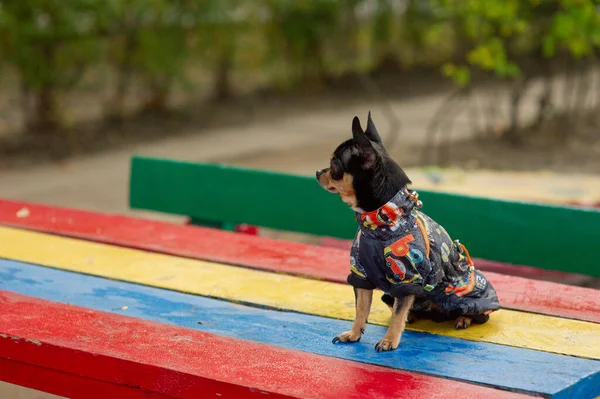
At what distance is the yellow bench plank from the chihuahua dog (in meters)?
0.24

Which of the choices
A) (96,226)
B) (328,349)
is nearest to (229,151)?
(96,226)

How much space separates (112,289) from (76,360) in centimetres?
66

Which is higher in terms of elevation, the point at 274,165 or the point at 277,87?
the point at 277,87

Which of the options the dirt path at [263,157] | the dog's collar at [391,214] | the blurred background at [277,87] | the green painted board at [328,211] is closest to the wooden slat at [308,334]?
the dog's collar at [391,214]

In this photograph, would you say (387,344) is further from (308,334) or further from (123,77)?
(123,77)

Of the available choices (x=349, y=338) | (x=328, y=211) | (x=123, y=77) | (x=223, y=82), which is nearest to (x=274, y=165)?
(x=123, y=77)

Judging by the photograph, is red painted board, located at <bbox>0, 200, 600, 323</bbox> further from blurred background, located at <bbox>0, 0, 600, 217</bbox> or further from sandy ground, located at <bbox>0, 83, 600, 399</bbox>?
blurred background, located at <bbox>0, 0, 600, 217</bbox>

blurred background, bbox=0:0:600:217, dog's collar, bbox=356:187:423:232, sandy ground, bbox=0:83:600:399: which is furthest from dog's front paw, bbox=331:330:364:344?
blurred background, bbox=0:0:600:217

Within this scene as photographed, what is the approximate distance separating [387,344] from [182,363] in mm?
580

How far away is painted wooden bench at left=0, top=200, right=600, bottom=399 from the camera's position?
8.13ft

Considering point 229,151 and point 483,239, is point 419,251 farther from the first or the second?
point 229,151

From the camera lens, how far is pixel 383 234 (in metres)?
2.68

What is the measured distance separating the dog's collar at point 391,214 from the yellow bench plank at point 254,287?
1.38ft

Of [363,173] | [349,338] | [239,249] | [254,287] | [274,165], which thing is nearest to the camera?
[363,173]
